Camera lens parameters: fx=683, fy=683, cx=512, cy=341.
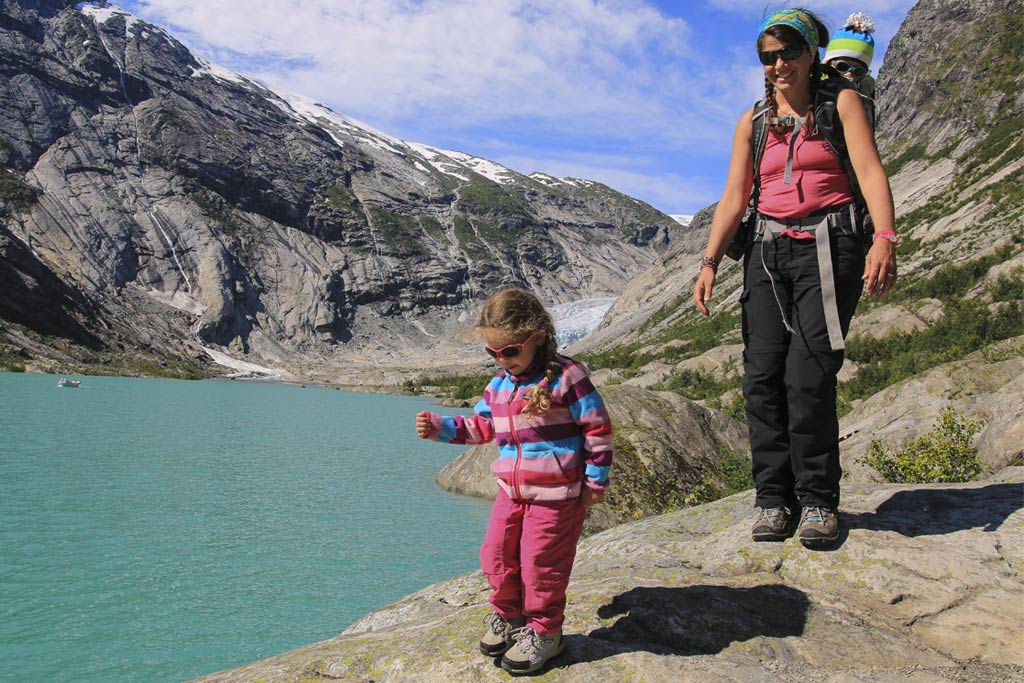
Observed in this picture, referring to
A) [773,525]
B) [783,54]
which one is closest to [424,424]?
[773,525]

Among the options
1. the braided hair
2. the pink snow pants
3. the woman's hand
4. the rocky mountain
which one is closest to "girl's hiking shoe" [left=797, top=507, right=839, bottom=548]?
the woman's hand

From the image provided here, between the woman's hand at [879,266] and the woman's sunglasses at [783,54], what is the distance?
1388 mm

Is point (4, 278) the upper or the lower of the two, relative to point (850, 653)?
upper

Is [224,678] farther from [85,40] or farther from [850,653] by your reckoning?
[85,40]

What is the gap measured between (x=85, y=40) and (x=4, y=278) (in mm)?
94104

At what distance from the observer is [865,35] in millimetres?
4848

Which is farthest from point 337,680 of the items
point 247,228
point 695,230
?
point 247,228

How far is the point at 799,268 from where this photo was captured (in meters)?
4.56

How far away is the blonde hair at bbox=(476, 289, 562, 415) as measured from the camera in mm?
3934

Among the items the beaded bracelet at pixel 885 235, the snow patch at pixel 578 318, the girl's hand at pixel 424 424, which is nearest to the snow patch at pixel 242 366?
the snow patch at pixel 578 318

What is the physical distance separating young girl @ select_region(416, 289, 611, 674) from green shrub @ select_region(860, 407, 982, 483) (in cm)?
516

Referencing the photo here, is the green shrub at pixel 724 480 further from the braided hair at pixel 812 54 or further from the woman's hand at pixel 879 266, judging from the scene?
the braided hair at pixel 812 54

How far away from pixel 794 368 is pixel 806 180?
126 cm

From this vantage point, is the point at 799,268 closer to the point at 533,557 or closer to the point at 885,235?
the point at 885,235
